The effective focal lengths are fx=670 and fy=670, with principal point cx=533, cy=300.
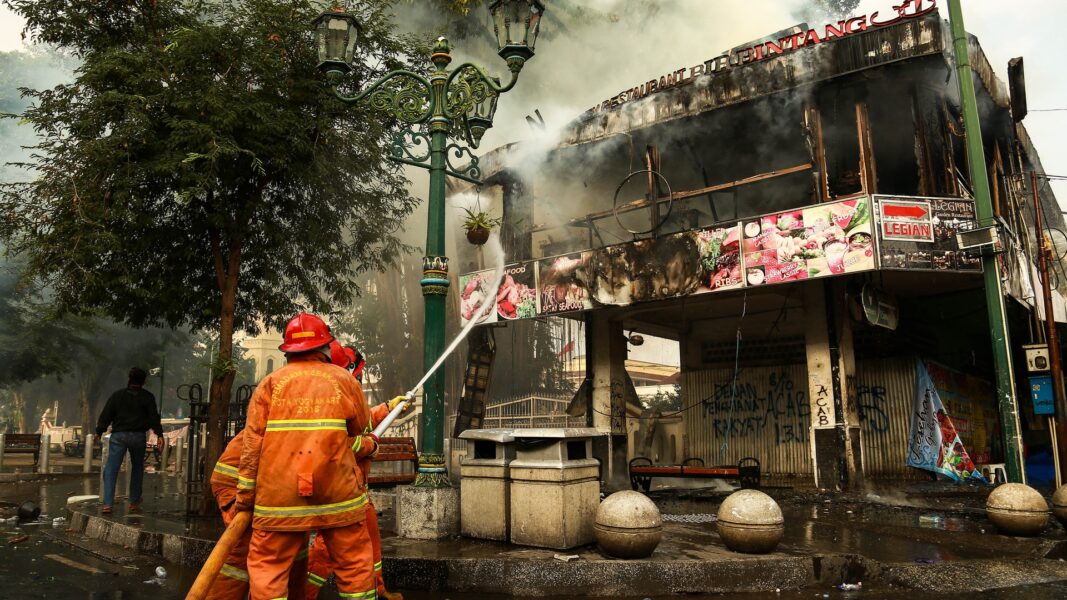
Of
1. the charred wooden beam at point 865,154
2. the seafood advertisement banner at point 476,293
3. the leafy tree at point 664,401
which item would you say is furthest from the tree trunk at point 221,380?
the leafy tree at point 664,401

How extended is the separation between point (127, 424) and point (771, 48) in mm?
12581

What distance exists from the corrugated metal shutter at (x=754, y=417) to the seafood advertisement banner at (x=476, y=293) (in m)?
5.39

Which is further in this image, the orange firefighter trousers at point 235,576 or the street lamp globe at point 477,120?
the street lamp globe at point 477,120

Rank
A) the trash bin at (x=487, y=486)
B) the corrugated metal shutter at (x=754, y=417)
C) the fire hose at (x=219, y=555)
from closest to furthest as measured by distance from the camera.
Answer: the fire hose at (x=219, y=555)
the trash bin at (x=487, y=486)
the corrugated metal shutter at (x=754, y=417)

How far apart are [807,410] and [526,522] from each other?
432 inches

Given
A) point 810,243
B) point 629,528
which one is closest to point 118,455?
point 629,528

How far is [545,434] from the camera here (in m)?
5.90

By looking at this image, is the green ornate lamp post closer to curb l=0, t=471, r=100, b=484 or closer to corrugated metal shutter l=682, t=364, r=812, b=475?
corrugated metal shutter l=682, t=364, r=812, b=475

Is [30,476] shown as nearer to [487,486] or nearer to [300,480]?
[487,486]

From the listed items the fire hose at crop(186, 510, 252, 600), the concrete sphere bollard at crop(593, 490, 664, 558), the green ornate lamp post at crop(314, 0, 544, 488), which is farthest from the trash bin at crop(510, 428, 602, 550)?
the fire hose at crop(186, 510, 252, 600)

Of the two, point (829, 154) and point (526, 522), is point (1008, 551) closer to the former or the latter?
point (526, 522)

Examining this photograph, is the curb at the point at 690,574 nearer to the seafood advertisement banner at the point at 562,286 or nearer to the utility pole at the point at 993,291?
the utility pole at the point at 993,291

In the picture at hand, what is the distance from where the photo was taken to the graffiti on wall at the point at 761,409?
49.4ft

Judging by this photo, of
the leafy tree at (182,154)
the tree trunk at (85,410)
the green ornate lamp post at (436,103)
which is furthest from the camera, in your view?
the tree trunk at (85,410)
